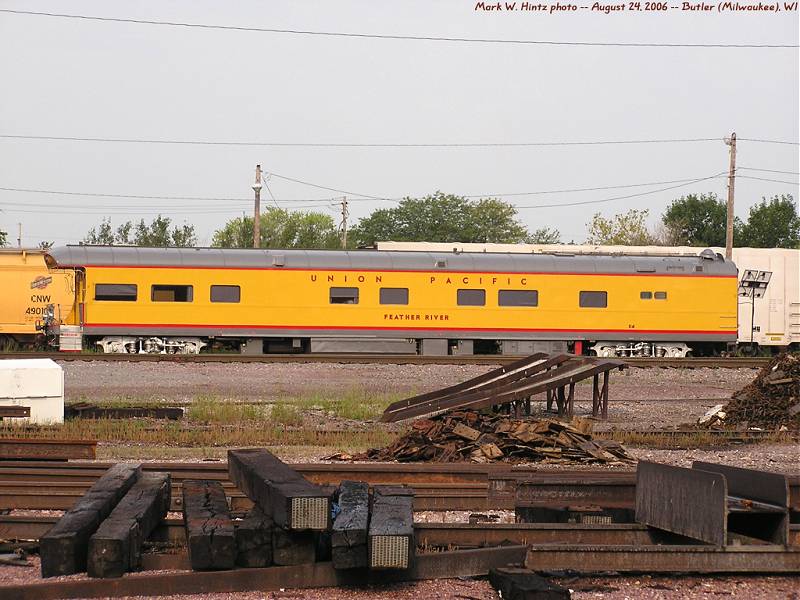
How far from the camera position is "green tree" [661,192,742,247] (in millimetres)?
89625

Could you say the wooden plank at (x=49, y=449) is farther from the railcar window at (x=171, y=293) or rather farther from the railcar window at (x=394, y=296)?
the railcar window at (x=394, y=296)

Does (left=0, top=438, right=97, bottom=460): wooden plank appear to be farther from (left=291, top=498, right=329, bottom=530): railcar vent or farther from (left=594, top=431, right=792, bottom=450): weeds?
(left=594, top=431, right=792, bottom=450): weeds

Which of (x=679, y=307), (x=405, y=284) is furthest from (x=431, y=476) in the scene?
(x=679, y=307)

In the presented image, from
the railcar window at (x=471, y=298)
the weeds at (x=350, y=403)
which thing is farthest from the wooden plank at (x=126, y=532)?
the railcar window at (x=471, y=298)

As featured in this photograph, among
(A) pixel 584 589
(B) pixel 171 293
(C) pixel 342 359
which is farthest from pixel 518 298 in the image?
(A) pixel 584 589

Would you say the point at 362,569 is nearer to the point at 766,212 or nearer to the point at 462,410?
the point at 462,410

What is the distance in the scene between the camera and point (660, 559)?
6375 mm

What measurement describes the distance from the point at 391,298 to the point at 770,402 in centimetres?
1359

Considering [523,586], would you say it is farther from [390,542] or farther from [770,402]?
[770,402]

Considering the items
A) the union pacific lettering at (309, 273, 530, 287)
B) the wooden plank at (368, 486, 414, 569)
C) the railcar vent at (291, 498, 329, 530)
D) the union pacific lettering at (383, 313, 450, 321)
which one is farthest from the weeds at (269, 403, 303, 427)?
the union pacific lettering at (383, 313, 450, 321)

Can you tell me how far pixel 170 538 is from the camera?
22.1 ft

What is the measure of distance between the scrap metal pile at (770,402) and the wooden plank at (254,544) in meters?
10.4

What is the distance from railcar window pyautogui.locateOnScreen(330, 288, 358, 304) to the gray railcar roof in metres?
0.62

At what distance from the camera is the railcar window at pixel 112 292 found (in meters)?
26.3
